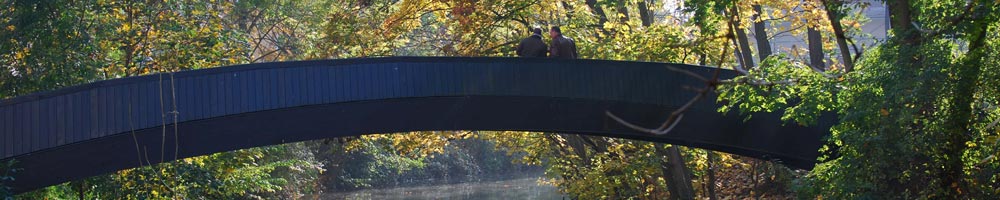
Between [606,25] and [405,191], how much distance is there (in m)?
24.0

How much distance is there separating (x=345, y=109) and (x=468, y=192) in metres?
26.4

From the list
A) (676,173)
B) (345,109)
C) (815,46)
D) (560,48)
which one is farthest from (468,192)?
(345,109)

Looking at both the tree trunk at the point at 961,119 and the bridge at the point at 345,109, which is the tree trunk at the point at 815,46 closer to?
the bridge at the point at 345,109

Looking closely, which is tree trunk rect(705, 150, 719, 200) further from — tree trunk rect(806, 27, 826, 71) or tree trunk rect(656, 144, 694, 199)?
tree trunk rect(806, 27, 826, 71)

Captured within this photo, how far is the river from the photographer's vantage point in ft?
121

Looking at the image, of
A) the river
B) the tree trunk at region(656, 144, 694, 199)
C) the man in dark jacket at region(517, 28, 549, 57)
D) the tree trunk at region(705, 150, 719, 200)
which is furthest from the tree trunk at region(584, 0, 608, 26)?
the river

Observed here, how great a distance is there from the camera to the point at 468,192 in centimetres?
4006

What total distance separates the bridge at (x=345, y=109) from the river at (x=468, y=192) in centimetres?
1894

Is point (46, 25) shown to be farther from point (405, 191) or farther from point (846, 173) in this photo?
point (405, 191)

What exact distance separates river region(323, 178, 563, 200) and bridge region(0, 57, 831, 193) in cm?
1894

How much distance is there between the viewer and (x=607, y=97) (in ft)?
48.2

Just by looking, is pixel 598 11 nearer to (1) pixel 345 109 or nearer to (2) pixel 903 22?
(1) pixel 345 109

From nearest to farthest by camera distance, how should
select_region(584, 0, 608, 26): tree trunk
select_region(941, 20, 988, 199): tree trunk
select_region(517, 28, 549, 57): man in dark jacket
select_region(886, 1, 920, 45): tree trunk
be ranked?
select_region(941, 20, 988, 199): tree trunk < select_region(886, 1, 920, 45): tree trunk < select_region(517, 28, 549, 57): man in dark jacket < select_region(584, 0, 608, 26): tree trunk

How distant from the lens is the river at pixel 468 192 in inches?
1458
